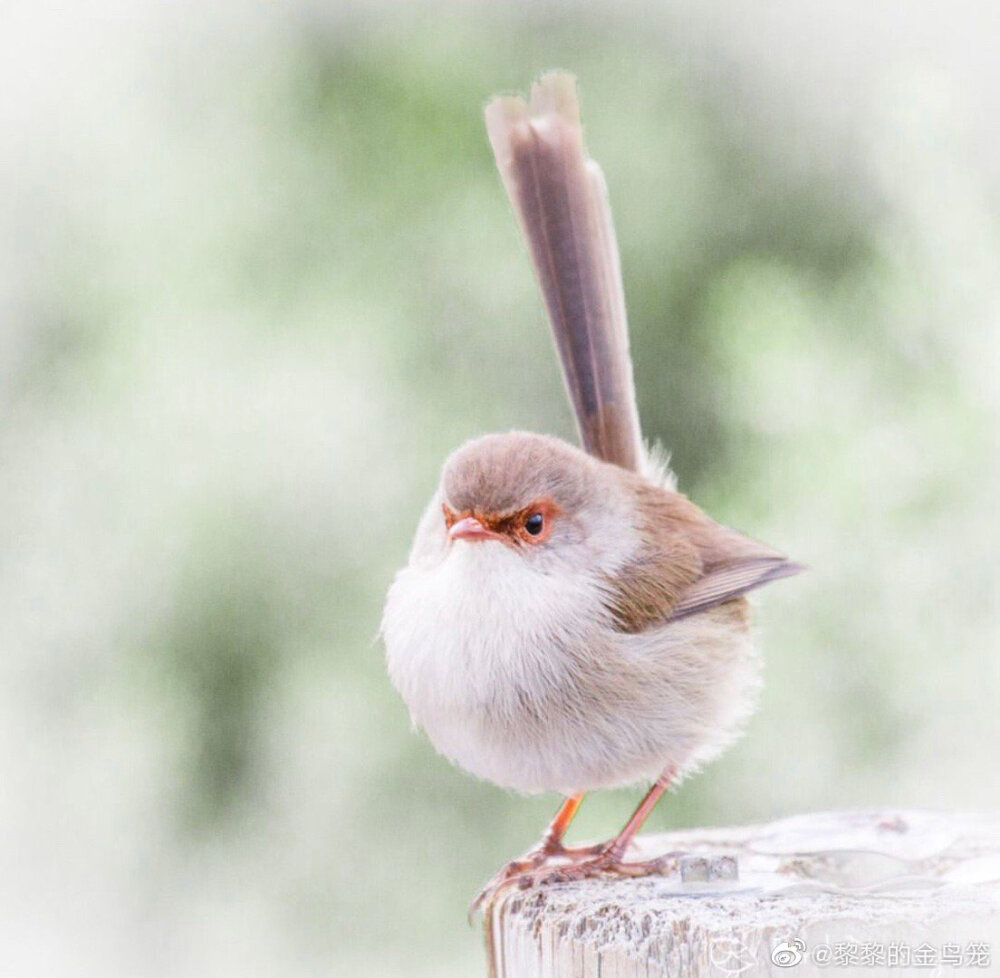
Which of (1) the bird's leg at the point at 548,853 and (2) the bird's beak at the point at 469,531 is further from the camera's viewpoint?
(1) the bird's leg at the point at 548,853

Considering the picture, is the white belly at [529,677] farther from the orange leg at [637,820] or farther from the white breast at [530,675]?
the orange leg at [637,820]

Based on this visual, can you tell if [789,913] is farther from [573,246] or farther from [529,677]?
[573,246]

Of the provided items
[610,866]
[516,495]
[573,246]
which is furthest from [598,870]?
[573,246]

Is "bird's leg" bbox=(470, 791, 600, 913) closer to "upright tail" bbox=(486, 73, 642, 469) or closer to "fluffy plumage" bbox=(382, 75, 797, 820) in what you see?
"fluffy plumage" bbox=(382, 75, 797, 820)

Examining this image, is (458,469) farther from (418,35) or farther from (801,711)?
(418,35)

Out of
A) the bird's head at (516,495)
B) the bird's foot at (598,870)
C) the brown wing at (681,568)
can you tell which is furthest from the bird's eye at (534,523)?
the bird's foot at (598,870)

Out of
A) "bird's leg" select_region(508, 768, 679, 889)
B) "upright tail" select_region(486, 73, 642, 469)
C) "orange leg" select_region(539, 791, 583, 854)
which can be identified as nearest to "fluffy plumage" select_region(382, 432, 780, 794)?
"bird's leg" select_region(508, 768, 679, 889)
